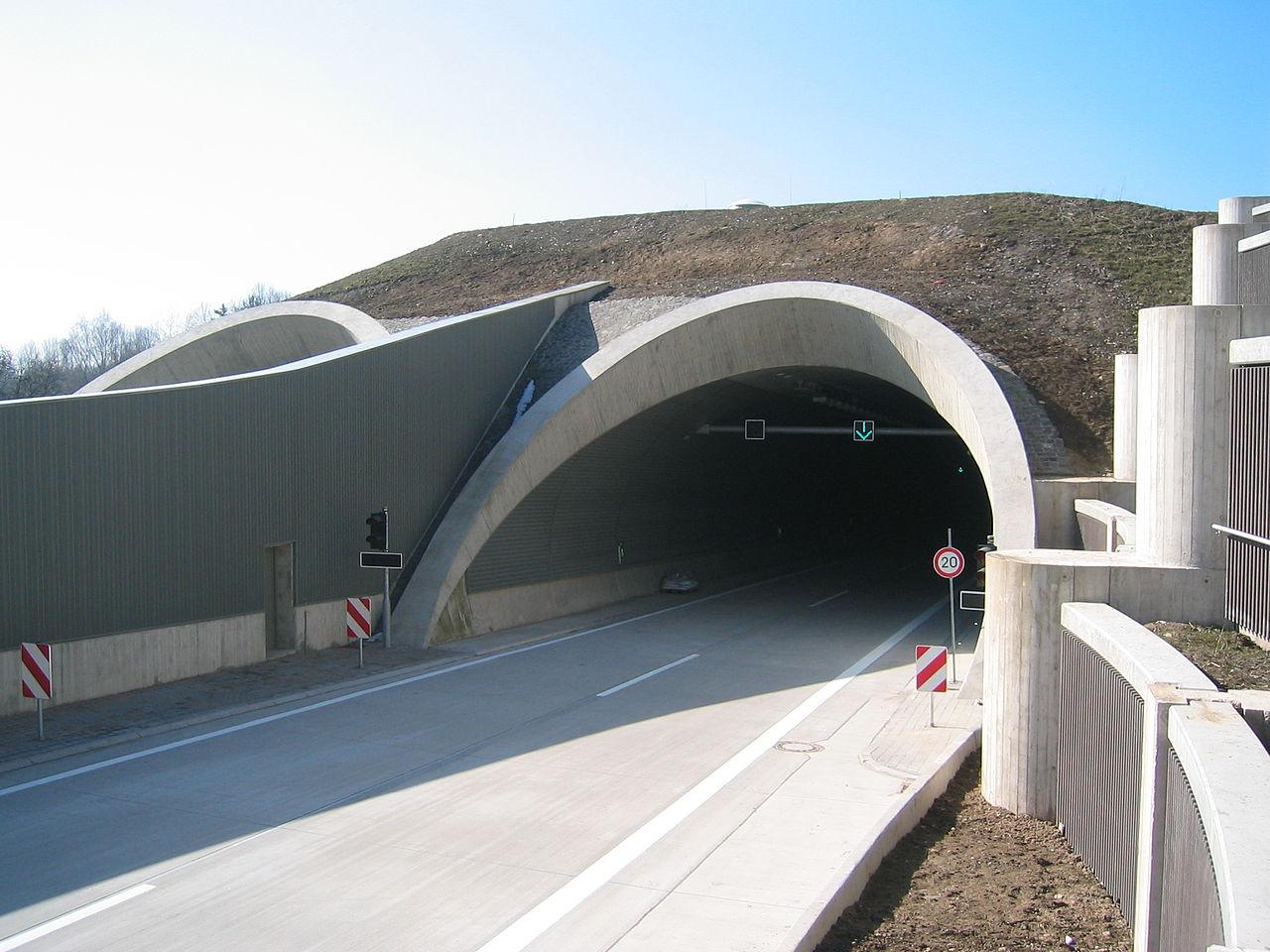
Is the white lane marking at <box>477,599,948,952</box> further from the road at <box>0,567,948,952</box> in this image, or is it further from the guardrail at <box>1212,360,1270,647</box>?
the guardrail at <box>1212,360,1270,647</box>

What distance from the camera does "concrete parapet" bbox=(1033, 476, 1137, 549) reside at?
18984mm

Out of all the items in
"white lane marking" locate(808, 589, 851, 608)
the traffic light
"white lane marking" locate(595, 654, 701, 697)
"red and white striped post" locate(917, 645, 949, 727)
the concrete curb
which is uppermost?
the traffic light

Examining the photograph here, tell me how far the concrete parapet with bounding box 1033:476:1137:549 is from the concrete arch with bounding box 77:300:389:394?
793 inches

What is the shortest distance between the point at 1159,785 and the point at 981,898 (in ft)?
6.25

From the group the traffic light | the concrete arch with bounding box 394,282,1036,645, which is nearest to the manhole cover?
the concrete arch with bounding box 394,282,1036,645

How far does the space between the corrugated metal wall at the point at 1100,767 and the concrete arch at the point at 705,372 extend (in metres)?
10.1

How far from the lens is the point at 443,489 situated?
24172 mm

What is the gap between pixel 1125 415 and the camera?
20.7m

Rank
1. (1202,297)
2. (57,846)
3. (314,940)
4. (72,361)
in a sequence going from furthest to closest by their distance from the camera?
(72,361)
(1202,297)
(57,846)
(314,940)

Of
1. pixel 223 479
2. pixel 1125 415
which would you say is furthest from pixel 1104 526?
pixel 223 479

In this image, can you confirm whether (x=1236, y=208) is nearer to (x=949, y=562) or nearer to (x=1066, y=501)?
(x=1066, y=501)

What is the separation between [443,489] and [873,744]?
12709 millimetres

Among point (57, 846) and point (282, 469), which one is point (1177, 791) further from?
point (282, 469)

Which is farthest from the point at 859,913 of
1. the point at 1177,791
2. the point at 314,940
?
the point at 314,940
